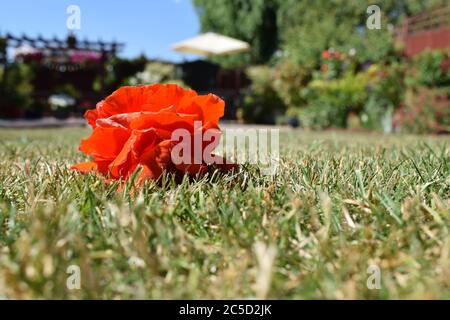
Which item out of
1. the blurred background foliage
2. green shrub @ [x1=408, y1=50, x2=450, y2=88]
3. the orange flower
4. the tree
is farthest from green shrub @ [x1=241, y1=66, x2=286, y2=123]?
the orange flower

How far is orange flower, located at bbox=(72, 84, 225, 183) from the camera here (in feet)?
4.26

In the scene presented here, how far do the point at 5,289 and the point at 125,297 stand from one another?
0.48 ft

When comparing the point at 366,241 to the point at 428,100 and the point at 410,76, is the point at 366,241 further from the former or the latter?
the point at 410,76

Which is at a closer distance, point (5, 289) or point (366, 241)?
point (5, 289)

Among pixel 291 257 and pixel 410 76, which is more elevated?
pixel 410 76

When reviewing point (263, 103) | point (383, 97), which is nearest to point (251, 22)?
point (263, 103)

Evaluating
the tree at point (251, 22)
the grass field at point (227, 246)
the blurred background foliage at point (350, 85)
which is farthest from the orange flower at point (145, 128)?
the tree at point (251, 22)

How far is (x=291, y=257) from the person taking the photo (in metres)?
0.75

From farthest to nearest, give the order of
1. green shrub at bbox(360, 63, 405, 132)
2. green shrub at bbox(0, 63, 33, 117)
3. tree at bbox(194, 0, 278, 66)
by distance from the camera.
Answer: tree at bbox(194, 0, 278, 66) → green shrub at bbox(0, 63, 33, 117) → green shrub at bbox(360, 63, 405, 132)

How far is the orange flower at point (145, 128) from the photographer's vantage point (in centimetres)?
130

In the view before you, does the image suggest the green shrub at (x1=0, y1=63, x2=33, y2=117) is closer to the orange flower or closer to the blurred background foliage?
the blurred background foliage

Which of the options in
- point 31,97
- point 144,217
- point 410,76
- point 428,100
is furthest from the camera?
point 31,97

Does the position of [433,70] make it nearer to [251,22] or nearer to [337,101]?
[337,101]

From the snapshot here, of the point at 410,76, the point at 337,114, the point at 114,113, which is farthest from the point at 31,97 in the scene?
the point at 114,113
